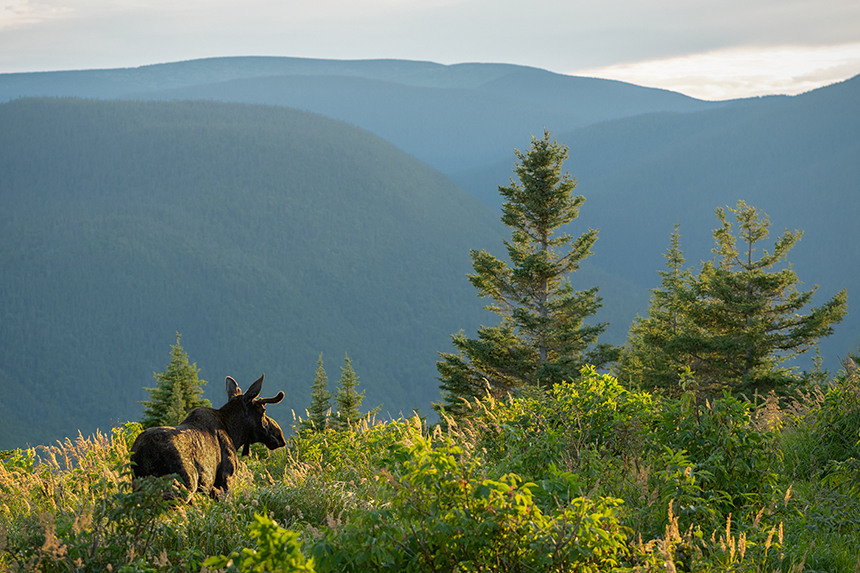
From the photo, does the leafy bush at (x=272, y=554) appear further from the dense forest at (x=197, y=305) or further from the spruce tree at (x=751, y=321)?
the dense forest at (x=197, y=305)

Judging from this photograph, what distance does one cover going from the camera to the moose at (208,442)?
522 cm

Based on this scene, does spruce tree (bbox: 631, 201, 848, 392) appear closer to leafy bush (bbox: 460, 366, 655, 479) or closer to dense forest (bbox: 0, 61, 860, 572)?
dense forest (bbox: 0, 61, 860, 572)

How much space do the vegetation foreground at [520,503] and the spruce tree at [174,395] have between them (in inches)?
763

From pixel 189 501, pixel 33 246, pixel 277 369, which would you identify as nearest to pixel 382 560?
pixel 189 501

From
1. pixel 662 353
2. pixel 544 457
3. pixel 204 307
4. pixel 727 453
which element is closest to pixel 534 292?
pixel 662 353

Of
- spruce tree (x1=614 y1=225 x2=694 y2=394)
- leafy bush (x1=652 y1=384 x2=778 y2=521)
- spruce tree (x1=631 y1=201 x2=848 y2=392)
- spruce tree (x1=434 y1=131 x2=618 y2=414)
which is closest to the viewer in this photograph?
leafy bush (x1=652 y1=384 x2=778 y2=521)

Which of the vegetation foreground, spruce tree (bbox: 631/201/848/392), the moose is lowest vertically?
the vegetation foreground

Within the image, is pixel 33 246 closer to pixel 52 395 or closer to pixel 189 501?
pixel 52 395

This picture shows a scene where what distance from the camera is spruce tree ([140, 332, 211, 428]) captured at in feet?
88.0

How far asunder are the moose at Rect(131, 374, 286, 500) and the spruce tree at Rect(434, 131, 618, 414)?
14.3 m

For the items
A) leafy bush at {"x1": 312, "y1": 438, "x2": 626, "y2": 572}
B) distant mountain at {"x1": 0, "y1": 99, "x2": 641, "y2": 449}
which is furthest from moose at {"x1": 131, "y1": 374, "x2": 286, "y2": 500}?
distant mountain at {"x1": 0, "y1": 99, "x2": 641, "y2": 449}

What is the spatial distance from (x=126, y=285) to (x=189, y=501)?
6852 inches

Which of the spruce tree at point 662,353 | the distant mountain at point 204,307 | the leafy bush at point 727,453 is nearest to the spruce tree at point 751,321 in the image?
the spruce tree at point 662,353

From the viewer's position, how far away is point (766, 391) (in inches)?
808
